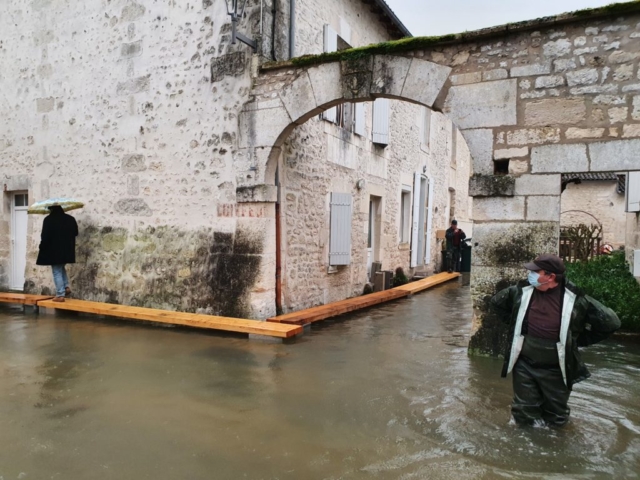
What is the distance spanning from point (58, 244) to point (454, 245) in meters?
9.50

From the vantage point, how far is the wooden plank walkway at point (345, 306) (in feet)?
20.5

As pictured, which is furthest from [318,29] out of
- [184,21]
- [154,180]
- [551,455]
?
[551,455]

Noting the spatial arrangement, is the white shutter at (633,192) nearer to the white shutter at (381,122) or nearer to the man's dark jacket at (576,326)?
the white shutter at (381,122)

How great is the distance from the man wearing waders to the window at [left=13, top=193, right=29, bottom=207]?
8.28m

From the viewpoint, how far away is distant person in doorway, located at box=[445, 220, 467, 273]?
13117mm

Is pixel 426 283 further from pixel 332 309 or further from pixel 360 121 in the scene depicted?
pixel 332 309

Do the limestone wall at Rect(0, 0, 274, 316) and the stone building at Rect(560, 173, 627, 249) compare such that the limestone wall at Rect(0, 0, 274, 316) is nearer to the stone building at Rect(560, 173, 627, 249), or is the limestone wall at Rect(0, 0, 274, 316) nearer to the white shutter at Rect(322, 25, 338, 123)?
the white shutter at Rect(322, 25, 338, 123)

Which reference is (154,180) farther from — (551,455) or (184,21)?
(551,455)

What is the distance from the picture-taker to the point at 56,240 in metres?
7.14

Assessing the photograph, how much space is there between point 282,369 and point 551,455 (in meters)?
2.36

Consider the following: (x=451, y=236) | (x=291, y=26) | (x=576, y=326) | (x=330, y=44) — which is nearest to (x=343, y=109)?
(x=330, y=44)

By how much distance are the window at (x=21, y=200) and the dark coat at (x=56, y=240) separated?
1881 millimetres

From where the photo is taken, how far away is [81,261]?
25.2ft

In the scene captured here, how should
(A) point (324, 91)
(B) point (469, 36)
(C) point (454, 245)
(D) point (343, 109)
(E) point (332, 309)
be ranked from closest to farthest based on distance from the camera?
(B) point (469, 36) < (A) point (324, 91) < (E) point (332, 309) < (D) point (343, 109) < (C) point (454, 245)
